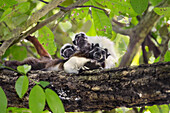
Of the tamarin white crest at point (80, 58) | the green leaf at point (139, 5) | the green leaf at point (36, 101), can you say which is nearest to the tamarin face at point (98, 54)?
the tamarin white crest at point (80, 58)

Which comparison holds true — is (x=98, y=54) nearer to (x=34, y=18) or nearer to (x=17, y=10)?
(x=34, y=18)

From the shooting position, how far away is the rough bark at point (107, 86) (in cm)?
182

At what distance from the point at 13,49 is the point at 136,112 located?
2200mm

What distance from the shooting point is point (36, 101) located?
71.3 inches

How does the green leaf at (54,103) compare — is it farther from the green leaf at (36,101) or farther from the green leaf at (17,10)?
the green leaf at (17,10)

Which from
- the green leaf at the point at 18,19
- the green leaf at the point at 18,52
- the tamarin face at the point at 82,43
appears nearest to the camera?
the green leaf at the point at 18,19

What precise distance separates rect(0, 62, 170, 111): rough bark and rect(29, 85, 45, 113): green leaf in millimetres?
407

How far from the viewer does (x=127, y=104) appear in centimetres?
197

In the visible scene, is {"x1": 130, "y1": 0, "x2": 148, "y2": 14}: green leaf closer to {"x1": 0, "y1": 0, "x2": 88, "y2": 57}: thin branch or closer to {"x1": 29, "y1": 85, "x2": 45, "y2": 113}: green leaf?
{"x1": 0, "y1": 0, "x2": 88, "y2": 57}: thin branch

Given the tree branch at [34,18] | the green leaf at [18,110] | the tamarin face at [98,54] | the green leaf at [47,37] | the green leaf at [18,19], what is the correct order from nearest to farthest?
the tree branch at [34,18] → the green leaf at [18,19] → the green leaf at [18,110] → the green leaf at [47,37] → the tamarin face at [98,54]

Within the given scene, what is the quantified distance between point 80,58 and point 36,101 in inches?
49.2

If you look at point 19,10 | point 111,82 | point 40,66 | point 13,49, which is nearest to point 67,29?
point 13,49

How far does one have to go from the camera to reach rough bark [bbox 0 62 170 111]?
182 cm

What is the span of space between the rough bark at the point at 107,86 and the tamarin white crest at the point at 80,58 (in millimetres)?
383
